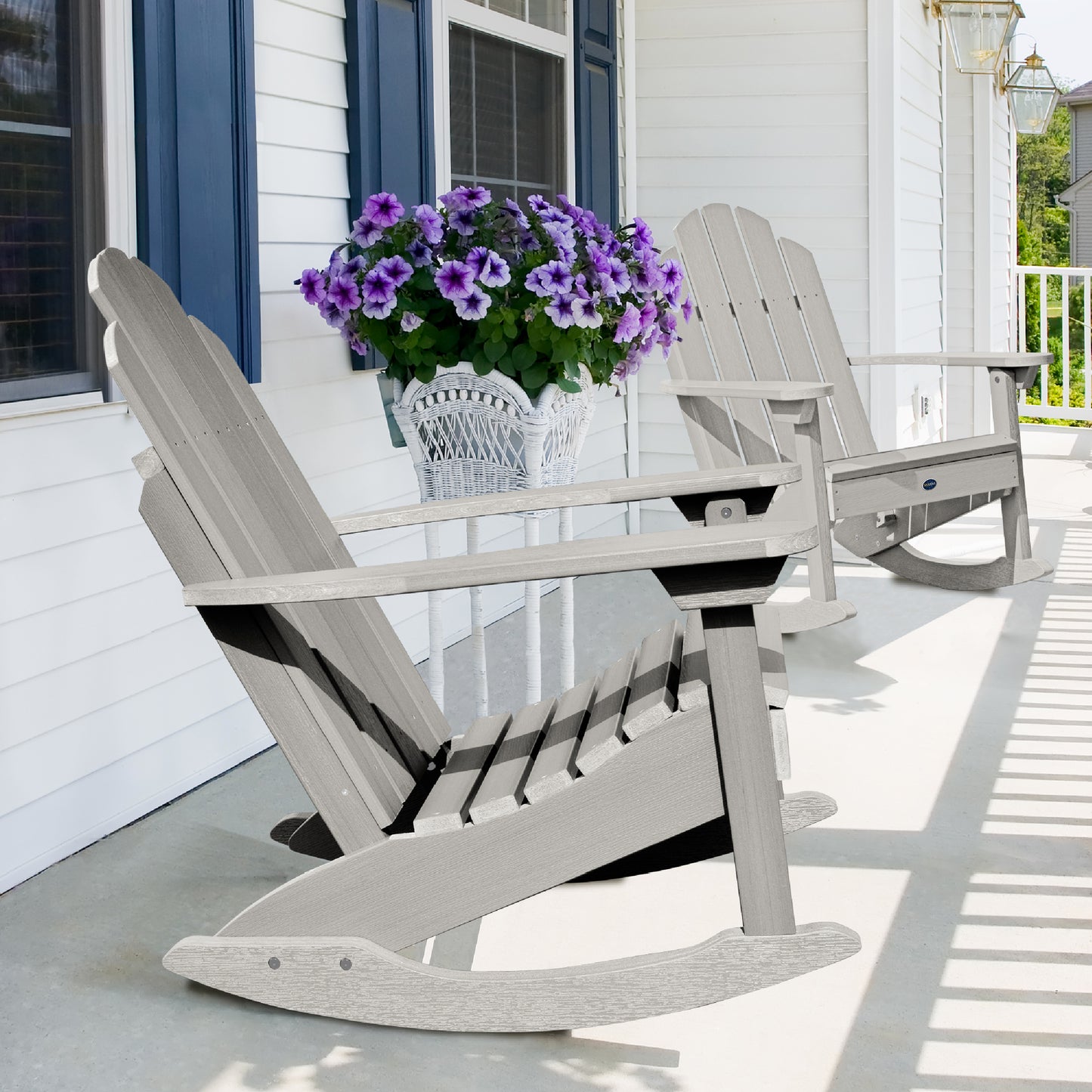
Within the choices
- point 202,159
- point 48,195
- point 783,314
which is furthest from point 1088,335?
point 48,195

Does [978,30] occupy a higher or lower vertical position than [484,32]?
higher

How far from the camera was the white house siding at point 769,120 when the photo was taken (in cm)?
477

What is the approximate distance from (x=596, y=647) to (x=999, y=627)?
3.92ft

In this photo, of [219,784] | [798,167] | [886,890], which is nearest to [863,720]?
[886,890]

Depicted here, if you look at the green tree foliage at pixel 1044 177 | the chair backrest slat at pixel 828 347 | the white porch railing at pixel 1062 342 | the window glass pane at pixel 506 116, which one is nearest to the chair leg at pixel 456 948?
the window glass pane at pixel 506 116

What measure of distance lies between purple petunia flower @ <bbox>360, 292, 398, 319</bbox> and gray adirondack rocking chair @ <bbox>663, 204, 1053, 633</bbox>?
3.87 feet

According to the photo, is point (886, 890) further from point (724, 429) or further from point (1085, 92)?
point (1085, 92)

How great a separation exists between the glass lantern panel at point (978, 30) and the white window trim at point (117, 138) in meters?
4.45

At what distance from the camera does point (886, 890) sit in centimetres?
211

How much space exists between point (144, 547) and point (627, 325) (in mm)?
1048

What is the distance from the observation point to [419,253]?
2.52m

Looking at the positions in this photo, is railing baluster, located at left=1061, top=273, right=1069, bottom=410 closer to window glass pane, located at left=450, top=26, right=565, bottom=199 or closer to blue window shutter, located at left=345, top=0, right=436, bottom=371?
window glass pane, located at left=450, top=26, right=565, bottom=199

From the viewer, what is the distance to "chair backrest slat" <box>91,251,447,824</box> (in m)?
1.62

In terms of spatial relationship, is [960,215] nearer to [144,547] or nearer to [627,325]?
[627,325]
